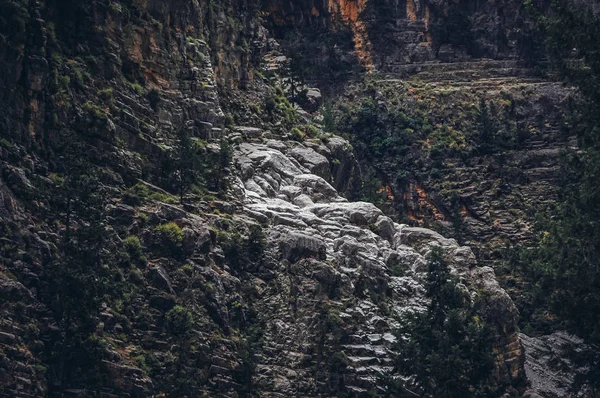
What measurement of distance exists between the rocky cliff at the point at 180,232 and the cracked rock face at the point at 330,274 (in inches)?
7.2

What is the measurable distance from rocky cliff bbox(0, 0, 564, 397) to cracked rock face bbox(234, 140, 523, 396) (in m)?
0.18

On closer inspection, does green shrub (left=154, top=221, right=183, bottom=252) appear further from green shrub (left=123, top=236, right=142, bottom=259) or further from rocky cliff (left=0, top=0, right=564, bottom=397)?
green shrub (left=123, top=236, right=142, bottom=259)

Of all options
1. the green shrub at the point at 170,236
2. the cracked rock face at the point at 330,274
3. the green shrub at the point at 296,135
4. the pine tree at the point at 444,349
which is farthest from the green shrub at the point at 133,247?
the green shrub at the point at 296,135

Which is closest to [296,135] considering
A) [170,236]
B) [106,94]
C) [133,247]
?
[106,94]

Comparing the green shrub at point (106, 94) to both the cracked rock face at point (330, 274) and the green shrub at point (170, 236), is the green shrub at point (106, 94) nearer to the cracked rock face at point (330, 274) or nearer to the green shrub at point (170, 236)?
the green shrub at point (170, 236)

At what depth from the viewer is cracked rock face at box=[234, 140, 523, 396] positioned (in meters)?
115

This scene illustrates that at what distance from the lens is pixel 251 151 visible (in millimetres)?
134375

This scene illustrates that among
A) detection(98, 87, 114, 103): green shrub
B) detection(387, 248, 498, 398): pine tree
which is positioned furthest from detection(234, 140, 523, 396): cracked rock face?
detection(98, 87, 114, 103): green shrub

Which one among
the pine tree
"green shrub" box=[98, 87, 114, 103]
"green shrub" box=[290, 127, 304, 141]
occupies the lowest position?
the pine tree

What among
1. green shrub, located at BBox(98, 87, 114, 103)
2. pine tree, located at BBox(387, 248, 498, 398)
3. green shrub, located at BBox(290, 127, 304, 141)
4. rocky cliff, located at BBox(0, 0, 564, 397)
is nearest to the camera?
rocky cliff, located at BBox(0, 0, 564, 397)

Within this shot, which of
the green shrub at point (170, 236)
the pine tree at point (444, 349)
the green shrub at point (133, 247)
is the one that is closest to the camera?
the pine tree at point (444, 349)

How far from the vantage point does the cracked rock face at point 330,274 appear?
115 metres

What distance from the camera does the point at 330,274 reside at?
120312mm

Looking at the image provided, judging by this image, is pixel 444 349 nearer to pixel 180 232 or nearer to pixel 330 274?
pixel 330 274
